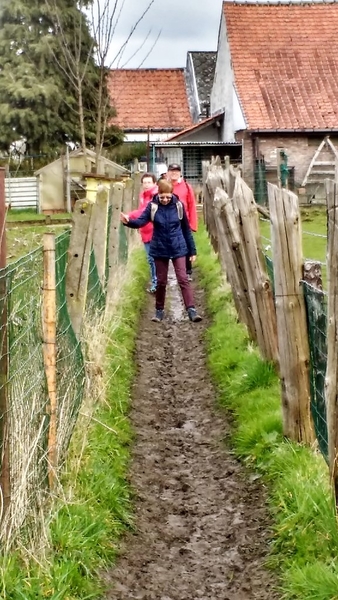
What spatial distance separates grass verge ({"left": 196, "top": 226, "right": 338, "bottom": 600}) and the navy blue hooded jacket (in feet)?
4.62

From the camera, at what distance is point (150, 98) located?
40938 millimetres

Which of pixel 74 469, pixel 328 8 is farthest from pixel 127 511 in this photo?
pixel 328 8

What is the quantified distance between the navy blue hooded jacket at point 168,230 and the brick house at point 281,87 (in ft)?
59.0

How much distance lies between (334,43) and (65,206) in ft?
38.8

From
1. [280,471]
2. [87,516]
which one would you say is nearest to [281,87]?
[280,471]

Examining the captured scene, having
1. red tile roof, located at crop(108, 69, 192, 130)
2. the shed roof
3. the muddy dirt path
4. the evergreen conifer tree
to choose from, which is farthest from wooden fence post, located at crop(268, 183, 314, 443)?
the shed roof

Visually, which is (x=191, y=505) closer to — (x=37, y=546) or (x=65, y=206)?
(x=37, y=546)

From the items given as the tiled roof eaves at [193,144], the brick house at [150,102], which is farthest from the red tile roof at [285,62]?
the brick house at [150,102]

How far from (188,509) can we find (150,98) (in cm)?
3700

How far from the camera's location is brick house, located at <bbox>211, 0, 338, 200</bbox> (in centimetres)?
Answer: 2989

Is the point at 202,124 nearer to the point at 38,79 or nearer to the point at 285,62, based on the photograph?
the point at 285,62

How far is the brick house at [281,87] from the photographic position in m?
29.9

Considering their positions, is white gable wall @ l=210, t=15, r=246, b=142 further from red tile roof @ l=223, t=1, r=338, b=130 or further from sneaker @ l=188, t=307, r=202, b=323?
sneaker @ l=188, t=307, r=202, b=323

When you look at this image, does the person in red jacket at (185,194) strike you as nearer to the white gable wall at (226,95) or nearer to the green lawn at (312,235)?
the green lawn at (312,235)
